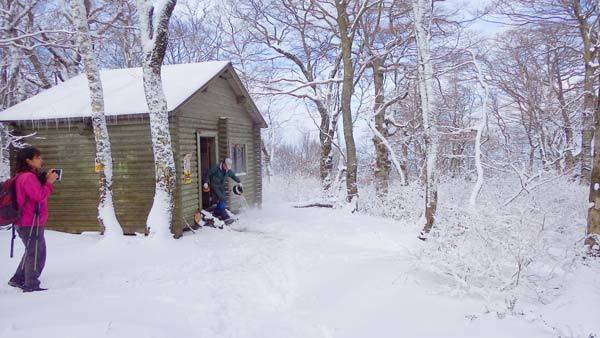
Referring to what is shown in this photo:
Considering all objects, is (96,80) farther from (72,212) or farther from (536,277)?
(536,277)

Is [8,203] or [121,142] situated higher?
[121,142]

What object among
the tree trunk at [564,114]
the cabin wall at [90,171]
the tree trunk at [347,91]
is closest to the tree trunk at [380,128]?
the tree trunk at [347,91]

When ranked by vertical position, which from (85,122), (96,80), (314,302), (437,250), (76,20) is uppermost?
(76,20)

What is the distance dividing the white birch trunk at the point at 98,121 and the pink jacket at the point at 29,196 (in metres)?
2.84

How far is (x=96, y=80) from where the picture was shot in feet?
27.3

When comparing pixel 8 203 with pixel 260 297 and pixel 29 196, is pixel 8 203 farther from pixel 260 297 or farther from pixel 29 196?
pixel 260 297

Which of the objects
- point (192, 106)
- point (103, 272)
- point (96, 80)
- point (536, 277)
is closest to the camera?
point (536, 277)

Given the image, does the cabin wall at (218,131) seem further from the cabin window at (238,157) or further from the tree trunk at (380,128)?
the tree trunk at (380,128)

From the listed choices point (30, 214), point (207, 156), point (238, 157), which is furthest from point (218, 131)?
point (30, 214)

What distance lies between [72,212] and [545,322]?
31.9 ft

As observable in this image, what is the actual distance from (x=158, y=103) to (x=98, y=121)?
135 centimetres

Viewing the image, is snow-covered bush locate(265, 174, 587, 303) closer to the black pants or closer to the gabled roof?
the black pants

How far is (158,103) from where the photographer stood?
810cm

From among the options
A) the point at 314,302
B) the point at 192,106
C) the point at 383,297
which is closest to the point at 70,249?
the point at 192,106
